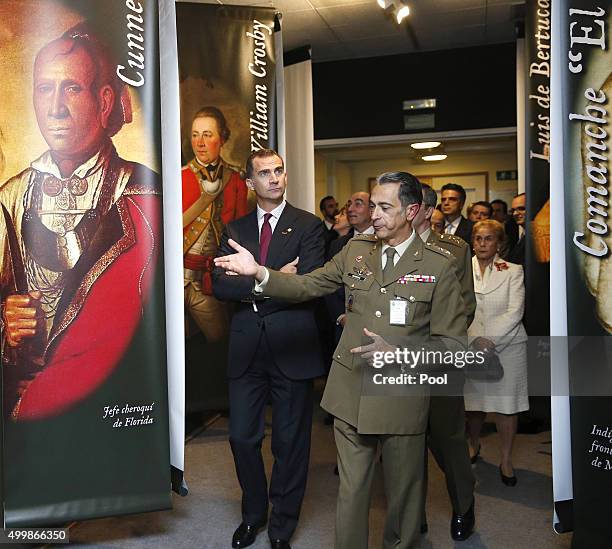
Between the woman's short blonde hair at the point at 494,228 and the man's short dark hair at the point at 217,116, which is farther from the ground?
the man's short dark hair at the point at 217,116

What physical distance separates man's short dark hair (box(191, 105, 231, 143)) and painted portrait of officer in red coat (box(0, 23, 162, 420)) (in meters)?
2.08

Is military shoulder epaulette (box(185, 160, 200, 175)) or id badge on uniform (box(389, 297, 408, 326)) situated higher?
military shoulder epaulette (box(185, 160, 200, 175))

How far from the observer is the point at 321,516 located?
3.34 metres

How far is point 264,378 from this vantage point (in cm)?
304

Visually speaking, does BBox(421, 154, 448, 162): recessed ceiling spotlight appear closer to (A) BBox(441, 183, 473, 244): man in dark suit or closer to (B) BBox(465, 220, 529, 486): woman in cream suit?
(A) BBox(441, 183, 473, 244): man in dark suit

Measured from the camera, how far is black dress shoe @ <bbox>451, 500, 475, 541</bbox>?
3078mm

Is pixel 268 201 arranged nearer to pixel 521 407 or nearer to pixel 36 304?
pixel 36 304

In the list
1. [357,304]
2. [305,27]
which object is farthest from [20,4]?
[305,27]

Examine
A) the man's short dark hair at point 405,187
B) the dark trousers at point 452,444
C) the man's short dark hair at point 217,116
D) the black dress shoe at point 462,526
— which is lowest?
the black dress shoe at point 462,526

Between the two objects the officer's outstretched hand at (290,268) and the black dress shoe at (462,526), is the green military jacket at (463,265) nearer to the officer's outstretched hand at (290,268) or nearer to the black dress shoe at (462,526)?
the officer's outstretched hand at (290,268)

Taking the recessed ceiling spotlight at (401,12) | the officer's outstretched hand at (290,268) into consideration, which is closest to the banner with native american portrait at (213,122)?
the recessed ceiling spotlight at (401,12)

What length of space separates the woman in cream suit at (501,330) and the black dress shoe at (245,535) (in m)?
1.60

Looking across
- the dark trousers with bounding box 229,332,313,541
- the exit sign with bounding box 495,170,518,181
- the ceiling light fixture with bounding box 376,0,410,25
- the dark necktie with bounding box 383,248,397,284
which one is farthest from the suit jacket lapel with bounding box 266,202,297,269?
the exit sign with bounding box 495,170,518,181

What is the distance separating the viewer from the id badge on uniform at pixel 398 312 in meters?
2.32
